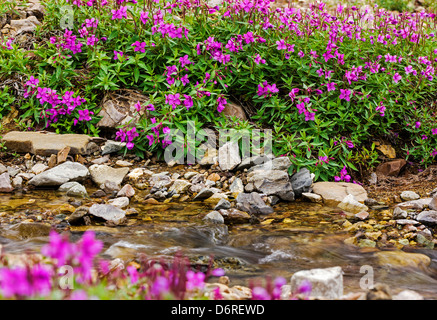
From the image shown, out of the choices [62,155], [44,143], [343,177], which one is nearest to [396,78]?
[343,177]

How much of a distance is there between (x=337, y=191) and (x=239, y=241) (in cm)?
175

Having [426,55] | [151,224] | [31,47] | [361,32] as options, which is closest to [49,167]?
[151,224]

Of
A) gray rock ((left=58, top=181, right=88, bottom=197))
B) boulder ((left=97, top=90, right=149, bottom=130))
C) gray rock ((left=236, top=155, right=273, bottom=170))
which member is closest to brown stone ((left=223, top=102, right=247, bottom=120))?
gray rock ((left=236, top=155, right=273, bottom=170))

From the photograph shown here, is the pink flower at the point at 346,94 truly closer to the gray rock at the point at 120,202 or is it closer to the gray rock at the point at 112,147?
the gray rock at the point at 112,147

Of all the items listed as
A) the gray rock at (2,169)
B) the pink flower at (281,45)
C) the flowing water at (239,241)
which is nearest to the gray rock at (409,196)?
the flowing water at (239,241)

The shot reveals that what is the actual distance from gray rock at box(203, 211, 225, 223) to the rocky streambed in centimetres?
1

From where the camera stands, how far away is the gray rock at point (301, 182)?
517 centimetres

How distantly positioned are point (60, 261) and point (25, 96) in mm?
4918

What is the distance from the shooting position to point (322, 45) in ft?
20.2

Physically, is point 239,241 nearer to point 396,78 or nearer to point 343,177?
point 343,177

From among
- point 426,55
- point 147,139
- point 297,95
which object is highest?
point 426,55

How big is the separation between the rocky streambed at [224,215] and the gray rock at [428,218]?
0.01 meters

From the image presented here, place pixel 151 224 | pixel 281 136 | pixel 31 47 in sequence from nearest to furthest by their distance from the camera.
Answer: pixel 151 224, pixel 281 136, pixel 31 47

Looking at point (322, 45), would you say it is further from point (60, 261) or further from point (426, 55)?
point (60, 261)
